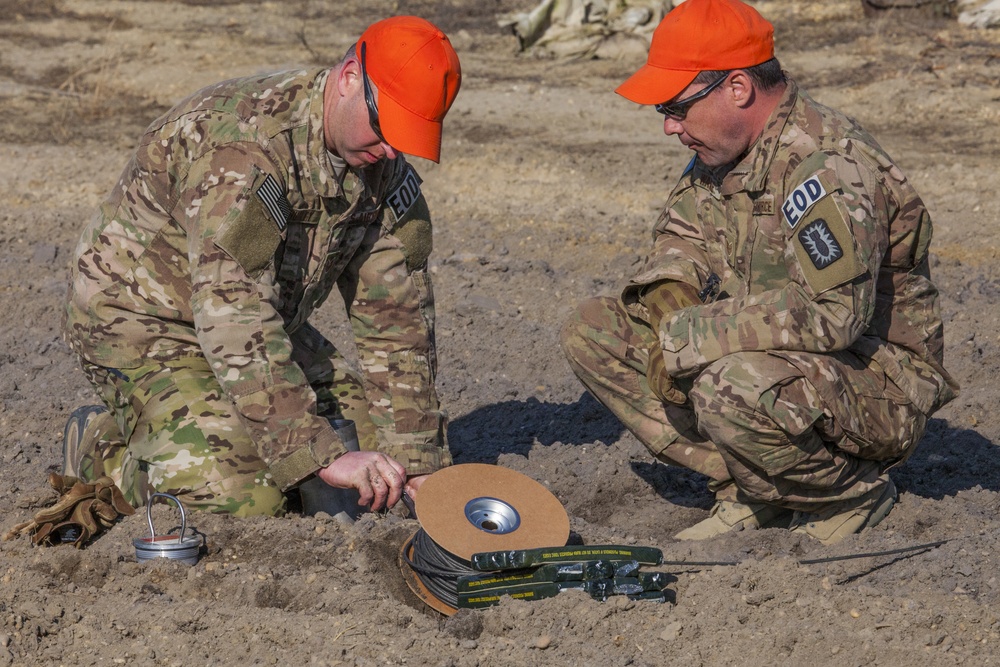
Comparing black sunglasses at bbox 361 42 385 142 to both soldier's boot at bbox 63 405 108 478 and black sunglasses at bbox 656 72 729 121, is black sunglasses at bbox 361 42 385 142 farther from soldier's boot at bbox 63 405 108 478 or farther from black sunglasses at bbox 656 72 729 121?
soldier's boot at bbox 63 405 108 478

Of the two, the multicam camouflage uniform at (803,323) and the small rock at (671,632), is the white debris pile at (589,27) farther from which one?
the small rock at (671,632)

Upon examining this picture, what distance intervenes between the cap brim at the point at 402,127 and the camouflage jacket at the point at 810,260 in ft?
3.34

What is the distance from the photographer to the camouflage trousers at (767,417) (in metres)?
3.62

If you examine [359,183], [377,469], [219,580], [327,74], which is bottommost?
[219,580]

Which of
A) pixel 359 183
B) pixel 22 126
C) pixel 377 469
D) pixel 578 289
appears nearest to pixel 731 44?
pixel 359 183

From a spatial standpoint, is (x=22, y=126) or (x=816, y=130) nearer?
(x=816, y=130)

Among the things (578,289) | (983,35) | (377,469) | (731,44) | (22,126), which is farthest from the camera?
(983,35)

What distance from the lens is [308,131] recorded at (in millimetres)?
3695

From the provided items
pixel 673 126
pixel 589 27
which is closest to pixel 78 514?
pixel 673 126

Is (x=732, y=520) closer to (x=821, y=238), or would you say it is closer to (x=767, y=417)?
(x=767, y=417)

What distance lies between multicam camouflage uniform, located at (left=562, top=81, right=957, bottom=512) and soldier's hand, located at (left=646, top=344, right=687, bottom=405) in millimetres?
41

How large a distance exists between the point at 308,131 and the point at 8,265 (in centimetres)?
406

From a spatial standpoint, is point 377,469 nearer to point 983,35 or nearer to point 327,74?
point 327,74

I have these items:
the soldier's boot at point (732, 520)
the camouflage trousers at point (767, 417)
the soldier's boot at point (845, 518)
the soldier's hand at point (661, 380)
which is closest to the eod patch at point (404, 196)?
the camouflage trousers at point (767, 417)
